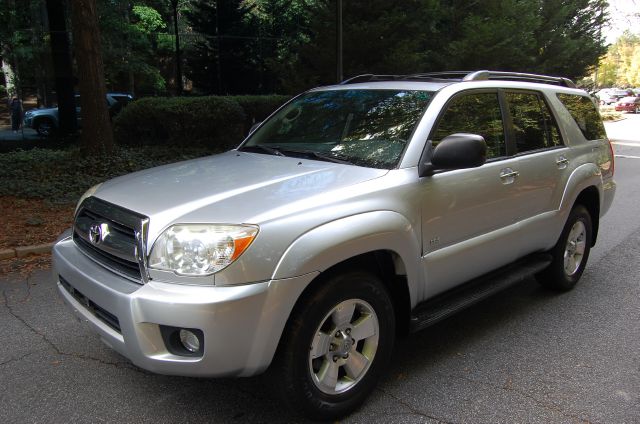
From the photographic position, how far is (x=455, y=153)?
3061 millimetres

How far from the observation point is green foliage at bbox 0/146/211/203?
7.83 meters

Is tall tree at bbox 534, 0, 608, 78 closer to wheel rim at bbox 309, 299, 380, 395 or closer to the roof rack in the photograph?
the roof rack

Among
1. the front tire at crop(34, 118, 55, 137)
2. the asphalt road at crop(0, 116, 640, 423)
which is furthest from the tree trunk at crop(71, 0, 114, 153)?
the front tire at crop(34, 118, 55, 137)

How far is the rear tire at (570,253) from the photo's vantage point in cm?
457

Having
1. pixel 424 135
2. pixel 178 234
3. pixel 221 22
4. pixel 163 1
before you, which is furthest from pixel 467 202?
pixel 163 1

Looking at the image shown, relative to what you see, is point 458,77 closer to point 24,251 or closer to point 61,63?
point 24,251

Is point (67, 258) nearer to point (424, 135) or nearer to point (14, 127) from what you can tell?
point (424, 135)

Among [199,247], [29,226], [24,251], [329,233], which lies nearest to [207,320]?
[199,247]

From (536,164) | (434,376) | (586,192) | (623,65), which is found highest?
(623,65)

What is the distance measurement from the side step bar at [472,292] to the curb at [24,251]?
14.3ft

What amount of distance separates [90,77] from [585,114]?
759 cm

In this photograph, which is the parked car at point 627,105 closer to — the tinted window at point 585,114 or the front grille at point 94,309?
the tinted window at point 585,114

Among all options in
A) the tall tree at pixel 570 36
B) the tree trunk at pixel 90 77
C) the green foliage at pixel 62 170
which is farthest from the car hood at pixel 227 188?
the tall tree at pixel 570 36

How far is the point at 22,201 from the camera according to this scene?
24.5 feet
